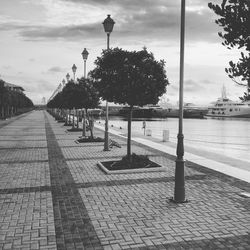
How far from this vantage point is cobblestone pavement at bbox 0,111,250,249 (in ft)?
20.9

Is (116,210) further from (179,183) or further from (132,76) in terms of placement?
(132,76)

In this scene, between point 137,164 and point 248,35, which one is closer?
point 248,35

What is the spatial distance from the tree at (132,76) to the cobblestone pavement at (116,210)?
2.73 m

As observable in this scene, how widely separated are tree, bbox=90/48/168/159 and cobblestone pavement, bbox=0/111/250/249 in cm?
273

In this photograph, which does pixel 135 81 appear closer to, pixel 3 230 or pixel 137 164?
pixel 137 164

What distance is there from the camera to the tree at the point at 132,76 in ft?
41.8

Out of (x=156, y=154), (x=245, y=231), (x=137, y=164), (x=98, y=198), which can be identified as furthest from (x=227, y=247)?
(x=156, y=154)

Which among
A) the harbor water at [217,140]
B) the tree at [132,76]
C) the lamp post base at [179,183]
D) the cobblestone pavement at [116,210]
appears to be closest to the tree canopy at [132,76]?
the tree at [132,76]

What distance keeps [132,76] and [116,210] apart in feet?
19.4

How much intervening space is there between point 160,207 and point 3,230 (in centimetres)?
349

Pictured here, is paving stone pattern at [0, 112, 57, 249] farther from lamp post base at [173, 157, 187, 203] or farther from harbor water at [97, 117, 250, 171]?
harbor water at [97, 117, 250, 171]

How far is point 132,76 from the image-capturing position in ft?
41.9

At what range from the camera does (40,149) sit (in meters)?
18.8

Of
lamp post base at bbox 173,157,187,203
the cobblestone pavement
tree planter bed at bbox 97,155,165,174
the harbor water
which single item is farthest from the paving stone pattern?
the harbor water
